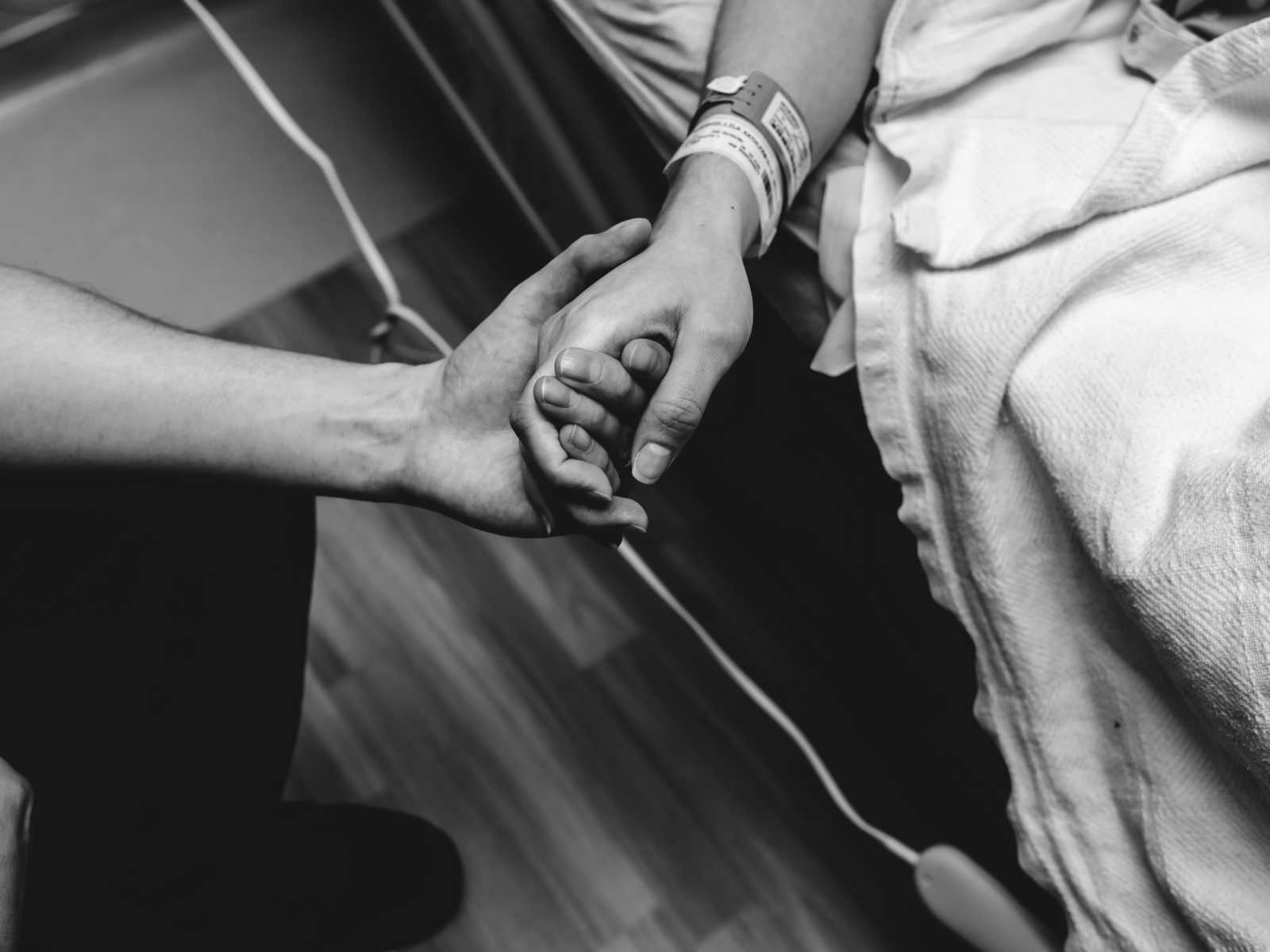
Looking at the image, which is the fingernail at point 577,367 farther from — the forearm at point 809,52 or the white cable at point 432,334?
the white cable at point 432,334

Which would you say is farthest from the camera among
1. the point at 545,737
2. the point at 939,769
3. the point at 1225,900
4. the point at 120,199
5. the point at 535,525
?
the point at 120,199

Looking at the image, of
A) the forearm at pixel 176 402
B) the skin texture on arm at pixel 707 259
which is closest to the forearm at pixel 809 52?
the skin texture on arm at pixel 707 259

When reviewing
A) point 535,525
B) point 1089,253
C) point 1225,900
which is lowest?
point 1225,900

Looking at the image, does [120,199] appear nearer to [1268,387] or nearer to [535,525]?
[535,525]

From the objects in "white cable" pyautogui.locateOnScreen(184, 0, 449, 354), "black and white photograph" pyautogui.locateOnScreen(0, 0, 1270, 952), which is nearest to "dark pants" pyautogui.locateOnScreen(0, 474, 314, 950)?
"black and white photograph" pyautogui.locateOnScreen(0, 0, 1270, 952)

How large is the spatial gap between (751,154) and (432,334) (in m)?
0.63

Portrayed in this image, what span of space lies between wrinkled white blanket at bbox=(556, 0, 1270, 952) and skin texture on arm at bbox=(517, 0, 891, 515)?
53mm

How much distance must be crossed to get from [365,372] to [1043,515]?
43 cm

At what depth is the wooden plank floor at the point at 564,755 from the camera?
3.11 ft

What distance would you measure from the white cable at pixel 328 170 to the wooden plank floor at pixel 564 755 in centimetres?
23

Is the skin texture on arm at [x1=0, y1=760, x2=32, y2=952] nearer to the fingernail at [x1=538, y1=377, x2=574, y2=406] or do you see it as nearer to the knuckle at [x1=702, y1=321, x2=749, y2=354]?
the fingernail at [x1=538, y1=377, x2=574, y2=406]

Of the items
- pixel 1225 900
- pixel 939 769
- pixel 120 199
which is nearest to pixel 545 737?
pixel 939 769

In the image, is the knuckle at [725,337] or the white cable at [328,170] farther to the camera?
the white cable at [328,170]

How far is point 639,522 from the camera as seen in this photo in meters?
0.59
